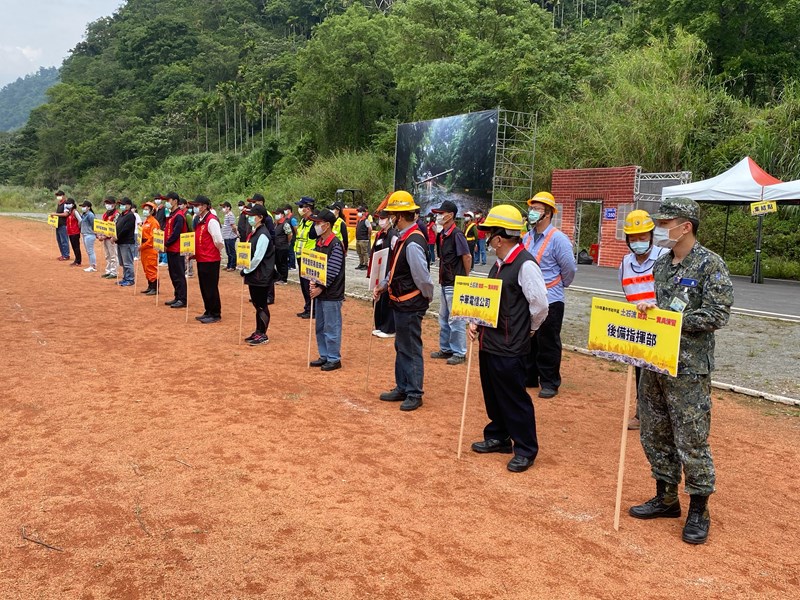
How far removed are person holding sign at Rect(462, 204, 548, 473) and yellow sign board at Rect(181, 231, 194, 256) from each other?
6272 millimetres

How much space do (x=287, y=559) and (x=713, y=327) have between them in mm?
2720

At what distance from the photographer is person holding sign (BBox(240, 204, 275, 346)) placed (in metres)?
8.52

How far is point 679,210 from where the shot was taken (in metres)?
3.68

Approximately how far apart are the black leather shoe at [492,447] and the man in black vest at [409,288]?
3.87 ft

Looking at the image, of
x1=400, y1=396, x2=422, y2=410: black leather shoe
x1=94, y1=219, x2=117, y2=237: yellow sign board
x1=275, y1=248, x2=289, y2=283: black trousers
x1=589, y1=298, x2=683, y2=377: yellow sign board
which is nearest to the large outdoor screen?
x1=275, y1=248, x2=289, y2=283: black trousers

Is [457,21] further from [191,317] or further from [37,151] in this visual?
[37,151]

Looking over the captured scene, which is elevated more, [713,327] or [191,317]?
[713,327]

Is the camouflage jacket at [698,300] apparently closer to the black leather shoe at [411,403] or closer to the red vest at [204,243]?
the black leather shoe at [411,403]

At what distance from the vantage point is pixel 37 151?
77.6 meters

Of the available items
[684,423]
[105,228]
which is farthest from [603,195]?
[684,423]

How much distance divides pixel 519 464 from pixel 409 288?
2112 mm

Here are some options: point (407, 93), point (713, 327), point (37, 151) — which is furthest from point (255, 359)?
point (37, 151)

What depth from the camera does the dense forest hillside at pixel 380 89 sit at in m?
22.9

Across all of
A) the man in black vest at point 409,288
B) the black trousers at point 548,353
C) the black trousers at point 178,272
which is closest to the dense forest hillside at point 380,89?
the black trousers at point 548,353
